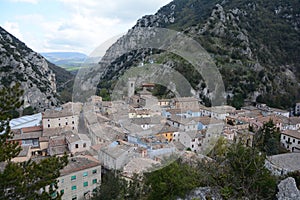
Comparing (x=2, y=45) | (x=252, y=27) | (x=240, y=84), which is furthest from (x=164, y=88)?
(x=252, y=27)

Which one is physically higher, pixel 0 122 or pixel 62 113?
pixel 0 122

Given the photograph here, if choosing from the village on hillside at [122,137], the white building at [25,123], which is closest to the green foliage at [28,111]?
the white building at [25,123]

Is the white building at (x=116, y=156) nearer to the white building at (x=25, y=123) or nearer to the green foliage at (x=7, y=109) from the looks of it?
the green foliage at (x=7, y=109)

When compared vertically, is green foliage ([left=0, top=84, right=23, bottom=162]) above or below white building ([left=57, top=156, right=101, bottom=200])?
above

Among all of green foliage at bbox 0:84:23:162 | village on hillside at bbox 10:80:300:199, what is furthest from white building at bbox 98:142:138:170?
green foliage at bbox 0:84:23:162

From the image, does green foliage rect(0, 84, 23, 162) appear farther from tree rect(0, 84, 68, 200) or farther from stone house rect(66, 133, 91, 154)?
stone house rect(66, 133, 91, 154)

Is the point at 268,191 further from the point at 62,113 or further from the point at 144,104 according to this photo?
the point at 144,104
